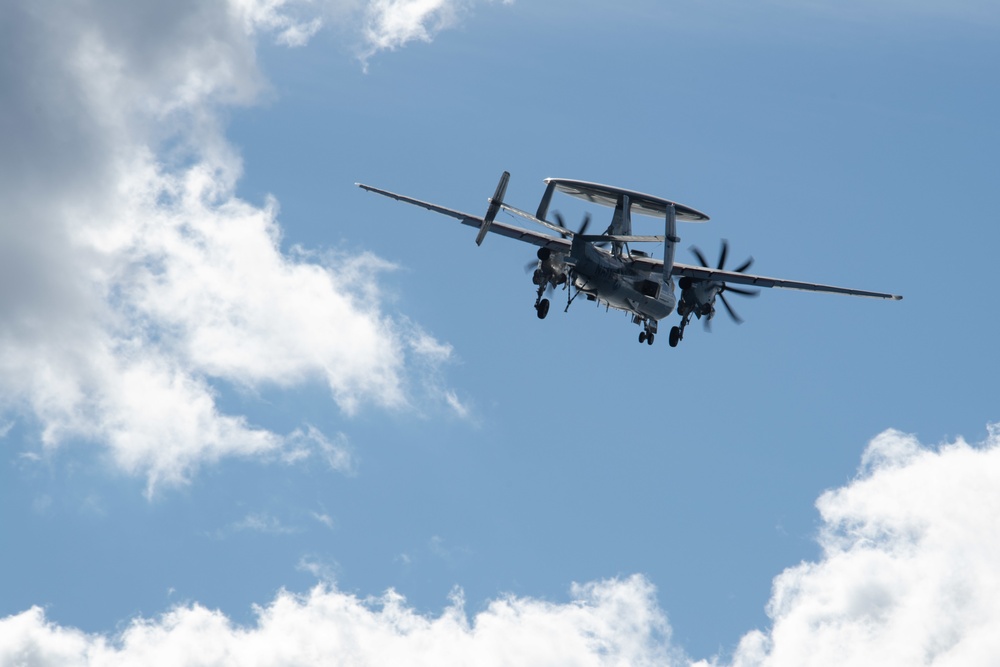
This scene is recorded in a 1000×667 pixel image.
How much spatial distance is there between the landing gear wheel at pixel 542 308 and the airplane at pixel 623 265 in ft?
0.25

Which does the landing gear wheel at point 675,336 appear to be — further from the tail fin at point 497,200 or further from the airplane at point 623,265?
the tail fin at point 497,200

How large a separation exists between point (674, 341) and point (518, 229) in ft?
54.8

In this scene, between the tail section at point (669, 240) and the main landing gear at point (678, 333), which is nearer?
the tail section at point (669, 240)

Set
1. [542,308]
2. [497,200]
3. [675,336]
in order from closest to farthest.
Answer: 1. [497,200]
2. [542,308]
3. [675,336]

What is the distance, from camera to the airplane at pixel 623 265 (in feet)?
308

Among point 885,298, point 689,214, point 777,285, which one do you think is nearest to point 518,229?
point 689,214

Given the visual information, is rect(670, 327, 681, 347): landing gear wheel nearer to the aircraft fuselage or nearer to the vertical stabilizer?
the aircraft fuselage

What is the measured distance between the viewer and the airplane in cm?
9388

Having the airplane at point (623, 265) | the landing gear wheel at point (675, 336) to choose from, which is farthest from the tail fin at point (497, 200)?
the landing gear wheel at point (675, 336)

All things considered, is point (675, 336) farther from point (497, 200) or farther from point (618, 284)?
point (497, 200)

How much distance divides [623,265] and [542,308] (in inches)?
277

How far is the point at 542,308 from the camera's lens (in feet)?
321

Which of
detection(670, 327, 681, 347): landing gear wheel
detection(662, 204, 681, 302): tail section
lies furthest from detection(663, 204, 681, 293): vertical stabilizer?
detection(670, 327, 681, 347): landing gear wheel

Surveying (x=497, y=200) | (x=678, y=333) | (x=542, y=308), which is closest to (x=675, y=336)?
(x=678, y=333)
